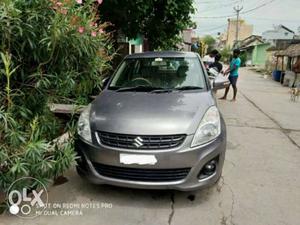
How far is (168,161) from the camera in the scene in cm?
318

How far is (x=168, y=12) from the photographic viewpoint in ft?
28.2

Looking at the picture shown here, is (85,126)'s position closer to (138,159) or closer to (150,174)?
(138,159)

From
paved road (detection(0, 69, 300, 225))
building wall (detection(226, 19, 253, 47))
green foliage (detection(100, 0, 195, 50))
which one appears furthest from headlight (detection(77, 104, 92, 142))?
building wall (detection(226, 19, 253, 47))

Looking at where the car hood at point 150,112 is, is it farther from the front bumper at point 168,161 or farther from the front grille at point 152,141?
the front bumper at point 168,161

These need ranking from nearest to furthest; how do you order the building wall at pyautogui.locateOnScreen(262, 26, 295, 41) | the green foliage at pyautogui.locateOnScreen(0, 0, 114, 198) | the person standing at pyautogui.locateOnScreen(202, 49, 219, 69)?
the green foliage at pyautogui.locateOnScreen(0, 0, 114, 198) < the person standing at pyautogui.locateOnScreen(202, 49, 219, 69) < the building wall at pyautogui.locateOnScreen(262, 26, 295, 41)

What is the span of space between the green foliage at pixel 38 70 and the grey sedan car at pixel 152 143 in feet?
1.11

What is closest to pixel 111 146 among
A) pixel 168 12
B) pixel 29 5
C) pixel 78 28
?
pixel 78 28

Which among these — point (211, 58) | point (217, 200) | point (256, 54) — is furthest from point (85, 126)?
point (256, 54)

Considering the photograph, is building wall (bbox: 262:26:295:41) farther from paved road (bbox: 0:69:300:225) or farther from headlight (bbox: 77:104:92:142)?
headlight (bbox: 77:104:92:142)

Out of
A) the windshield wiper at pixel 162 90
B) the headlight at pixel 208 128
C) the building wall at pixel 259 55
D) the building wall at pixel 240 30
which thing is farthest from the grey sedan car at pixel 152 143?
the building wall at pixel 240 30

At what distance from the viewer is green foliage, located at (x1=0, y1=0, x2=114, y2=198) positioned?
2.81m

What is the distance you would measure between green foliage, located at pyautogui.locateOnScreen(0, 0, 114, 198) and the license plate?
1.80 feet

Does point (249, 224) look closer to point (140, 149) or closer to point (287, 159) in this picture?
point (140, 149)

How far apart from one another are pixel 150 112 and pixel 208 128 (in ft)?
2.13
